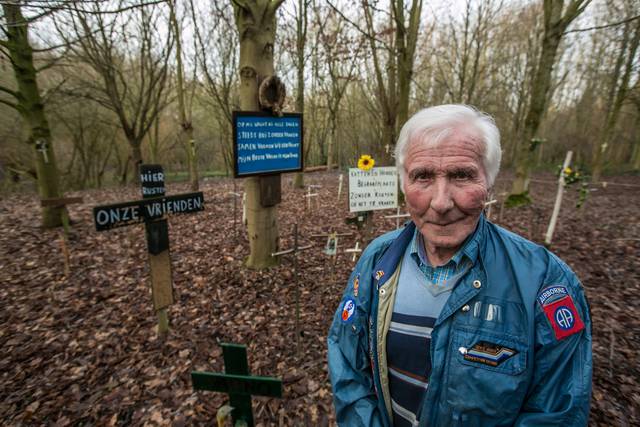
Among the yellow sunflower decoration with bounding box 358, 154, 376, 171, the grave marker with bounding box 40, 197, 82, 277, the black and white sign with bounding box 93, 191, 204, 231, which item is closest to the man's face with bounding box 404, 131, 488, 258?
the black and white sign with bounding box 93, 191, 204, 231

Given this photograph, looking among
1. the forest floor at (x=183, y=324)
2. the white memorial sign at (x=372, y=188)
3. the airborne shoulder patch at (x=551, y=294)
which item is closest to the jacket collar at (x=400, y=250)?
the airborne shoulder patch at (x=551, y=294)

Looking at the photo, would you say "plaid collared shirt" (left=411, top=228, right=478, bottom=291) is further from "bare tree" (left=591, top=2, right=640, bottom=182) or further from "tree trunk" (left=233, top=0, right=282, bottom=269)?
"bare tree" (left=591, top=2, right=640, bottom=182)

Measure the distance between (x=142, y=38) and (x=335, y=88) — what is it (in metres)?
9.43

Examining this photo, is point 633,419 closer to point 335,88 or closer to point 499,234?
point 499,234

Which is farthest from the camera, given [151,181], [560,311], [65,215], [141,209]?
[65,215]

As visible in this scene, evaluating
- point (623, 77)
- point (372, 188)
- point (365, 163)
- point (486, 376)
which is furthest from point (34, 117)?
point (623, 77)

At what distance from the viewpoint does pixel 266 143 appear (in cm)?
405

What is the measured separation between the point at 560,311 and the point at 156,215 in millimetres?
3329

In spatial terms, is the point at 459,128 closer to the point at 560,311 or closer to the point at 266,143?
the point at 560,311

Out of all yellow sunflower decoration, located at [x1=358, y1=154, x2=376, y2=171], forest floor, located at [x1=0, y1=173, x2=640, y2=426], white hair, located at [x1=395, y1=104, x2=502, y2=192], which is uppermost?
white hair, located at [x1=395, y1=104, x2=502, y2=192]

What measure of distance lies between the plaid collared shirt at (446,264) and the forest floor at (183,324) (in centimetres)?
201

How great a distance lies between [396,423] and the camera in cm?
145

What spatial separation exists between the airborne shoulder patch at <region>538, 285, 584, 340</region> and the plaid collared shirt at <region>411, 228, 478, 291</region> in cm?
30

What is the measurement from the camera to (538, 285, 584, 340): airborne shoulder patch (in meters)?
1.10
